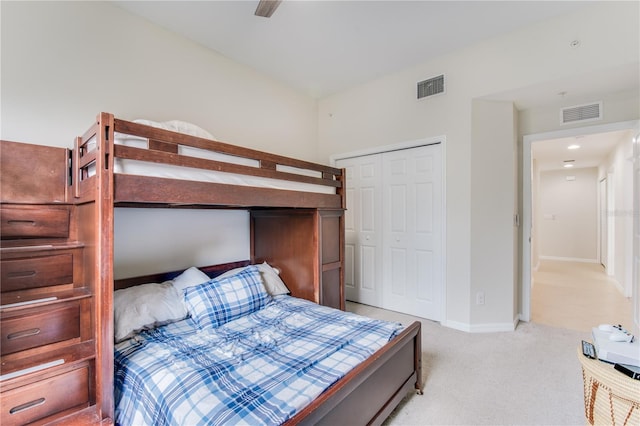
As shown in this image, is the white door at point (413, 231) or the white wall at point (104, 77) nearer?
the white wall at point (104, 77)

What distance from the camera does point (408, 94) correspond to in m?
3.47

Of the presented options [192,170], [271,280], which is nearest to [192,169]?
[192,170]

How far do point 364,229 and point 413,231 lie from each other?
68 centimetres

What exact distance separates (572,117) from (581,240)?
5642 mm

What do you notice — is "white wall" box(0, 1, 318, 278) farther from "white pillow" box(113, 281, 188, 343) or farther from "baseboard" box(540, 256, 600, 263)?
"baseboard" box(540, 256, 600, 263)

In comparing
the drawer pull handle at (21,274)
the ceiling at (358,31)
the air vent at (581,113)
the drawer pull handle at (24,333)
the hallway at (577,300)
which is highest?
the ceiling at (358,31)

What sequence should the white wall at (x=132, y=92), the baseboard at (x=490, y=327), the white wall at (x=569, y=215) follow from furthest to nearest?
the white wall at (x=569, y=215)
the baseboard at (x=490, y=327)
the white wall at (x=132, y=92)

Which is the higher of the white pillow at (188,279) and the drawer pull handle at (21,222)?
the drawer pull handle at (21,222)

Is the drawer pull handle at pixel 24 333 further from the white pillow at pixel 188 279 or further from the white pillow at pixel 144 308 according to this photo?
the white pillow at pixel 188 279

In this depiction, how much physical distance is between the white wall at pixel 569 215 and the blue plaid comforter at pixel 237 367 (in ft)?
24.5

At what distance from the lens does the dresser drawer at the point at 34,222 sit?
1718 millimetres

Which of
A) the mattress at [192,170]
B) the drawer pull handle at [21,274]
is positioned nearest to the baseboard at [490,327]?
the mattress at [192,170]

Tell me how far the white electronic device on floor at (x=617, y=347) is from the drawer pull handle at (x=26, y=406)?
2.56 metres

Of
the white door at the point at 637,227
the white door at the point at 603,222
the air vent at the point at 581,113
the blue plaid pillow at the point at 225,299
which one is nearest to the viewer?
the blue plaid pillow at the point at 225,299
